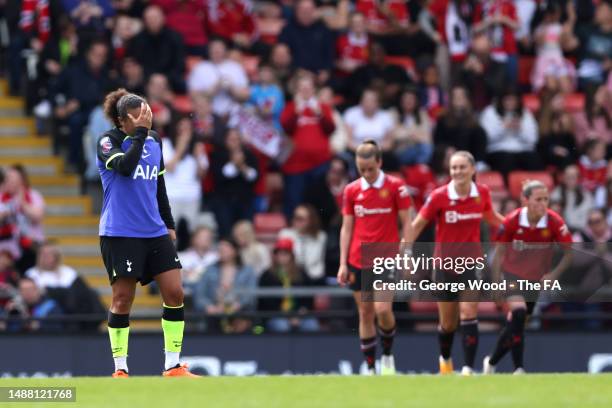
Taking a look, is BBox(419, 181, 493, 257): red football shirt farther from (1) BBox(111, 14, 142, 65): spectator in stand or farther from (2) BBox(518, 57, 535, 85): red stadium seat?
(2) BBox(518, 57, 535, 85): red stadium seat

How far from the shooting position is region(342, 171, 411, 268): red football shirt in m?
15.8

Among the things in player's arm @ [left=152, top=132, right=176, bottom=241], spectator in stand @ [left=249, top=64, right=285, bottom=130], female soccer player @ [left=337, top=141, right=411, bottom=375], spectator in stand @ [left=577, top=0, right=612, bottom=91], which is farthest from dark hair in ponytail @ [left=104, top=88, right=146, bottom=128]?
spectator in stand @ [left=577, top=0, right=612, bottom=91]

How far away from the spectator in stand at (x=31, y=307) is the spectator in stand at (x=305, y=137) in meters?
3.60

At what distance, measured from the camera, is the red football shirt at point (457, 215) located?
15453 millimetres

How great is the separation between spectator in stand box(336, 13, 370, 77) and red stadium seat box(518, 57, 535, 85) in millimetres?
2495

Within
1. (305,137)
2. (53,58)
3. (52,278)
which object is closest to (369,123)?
(305,137)

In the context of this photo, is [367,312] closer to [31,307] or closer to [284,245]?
[284,245]

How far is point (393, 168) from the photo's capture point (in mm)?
20750

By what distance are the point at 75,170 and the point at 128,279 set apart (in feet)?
27.9

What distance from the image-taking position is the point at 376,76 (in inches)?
874

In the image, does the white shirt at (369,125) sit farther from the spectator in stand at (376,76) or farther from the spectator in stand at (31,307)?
the spectator in stand at (31,307)

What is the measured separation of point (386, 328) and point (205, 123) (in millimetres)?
5458

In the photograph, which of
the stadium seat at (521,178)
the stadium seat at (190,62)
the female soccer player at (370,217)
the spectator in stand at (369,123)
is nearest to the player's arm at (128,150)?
the female soccer player at (370,217)

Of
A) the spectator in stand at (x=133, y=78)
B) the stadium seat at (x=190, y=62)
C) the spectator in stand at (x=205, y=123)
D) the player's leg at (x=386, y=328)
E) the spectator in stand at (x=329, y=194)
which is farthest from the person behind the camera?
the stadium seat at (x=190, y=62)
